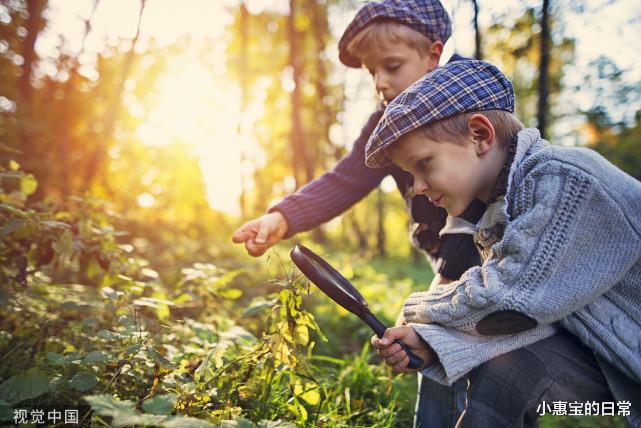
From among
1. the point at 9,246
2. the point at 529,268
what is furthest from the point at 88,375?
the point at 529,268

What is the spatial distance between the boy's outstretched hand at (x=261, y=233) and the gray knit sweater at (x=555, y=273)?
2.85 feet

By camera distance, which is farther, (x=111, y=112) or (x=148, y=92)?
(x=148, y=92)

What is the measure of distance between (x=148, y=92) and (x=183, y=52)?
3828mm

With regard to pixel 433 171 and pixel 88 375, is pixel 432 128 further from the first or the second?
pixel 88 375

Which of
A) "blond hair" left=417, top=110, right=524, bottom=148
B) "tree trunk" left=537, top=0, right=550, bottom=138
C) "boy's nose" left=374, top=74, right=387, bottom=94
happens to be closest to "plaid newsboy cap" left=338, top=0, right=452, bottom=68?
"boy's nose" left=374, top=74, right=387, bottom=94

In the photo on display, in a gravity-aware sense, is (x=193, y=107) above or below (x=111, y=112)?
above

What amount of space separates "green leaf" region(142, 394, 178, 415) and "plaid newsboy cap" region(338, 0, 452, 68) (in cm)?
178

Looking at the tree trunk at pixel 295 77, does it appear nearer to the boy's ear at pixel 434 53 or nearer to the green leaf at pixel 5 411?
the boy's ear at pixel 434 53

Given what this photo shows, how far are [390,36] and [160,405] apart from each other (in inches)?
69.2

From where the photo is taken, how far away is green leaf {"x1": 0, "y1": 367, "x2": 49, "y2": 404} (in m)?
1.41

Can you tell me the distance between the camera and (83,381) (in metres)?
1.45

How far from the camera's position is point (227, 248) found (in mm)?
6707

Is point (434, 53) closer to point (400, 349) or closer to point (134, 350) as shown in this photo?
point (400, 349)

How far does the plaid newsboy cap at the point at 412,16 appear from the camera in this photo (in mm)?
1987
